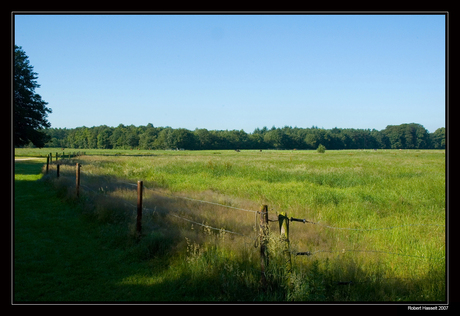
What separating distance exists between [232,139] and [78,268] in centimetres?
16516

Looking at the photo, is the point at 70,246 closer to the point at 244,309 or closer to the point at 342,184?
the point at 244,309

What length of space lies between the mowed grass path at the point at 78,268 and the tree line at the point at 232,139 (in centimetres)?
14673

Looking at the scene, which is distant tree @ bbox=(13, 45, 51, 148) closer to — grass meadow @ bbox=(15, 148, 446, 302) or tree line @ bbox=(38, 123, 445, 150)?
grass meadow @ bbox=(15, 148, 446, 302)

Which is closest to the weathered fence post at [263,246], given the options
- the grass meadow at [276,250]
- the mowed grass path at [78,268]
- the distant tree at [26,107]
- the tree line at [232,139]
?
the grass meadow at [276,250]

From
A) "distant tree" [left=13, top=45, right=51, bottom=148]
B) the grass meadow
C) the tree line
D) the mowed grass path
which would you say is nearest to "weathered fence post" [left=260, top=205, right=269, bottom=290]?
the grass meadow

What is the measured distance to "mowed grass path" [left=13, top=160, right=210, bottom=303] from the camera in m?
5.17

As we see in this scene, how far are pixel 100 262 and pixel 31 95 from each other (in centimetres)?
3460

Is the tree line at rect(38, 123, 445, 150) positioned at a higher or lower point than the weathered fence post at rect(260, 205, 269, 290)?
higher

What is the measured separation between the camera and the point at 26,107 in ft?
108

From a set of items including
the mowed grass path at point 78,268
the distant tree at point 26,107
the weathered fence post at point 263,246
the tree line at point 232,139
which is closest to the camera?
the weathered fence post at point 263,246

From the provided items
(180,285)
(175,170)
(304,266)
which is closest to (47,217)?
(180,285)

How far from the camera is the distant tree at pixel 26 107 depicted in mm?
30734

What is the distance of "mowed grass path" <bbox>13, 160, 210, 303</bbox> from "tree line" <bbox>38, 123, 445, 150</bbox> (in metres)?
147

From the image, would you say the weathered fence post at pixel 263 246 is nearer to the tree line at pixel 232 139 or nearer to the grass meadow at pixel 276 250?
the grass meadow at pixel 276 250
